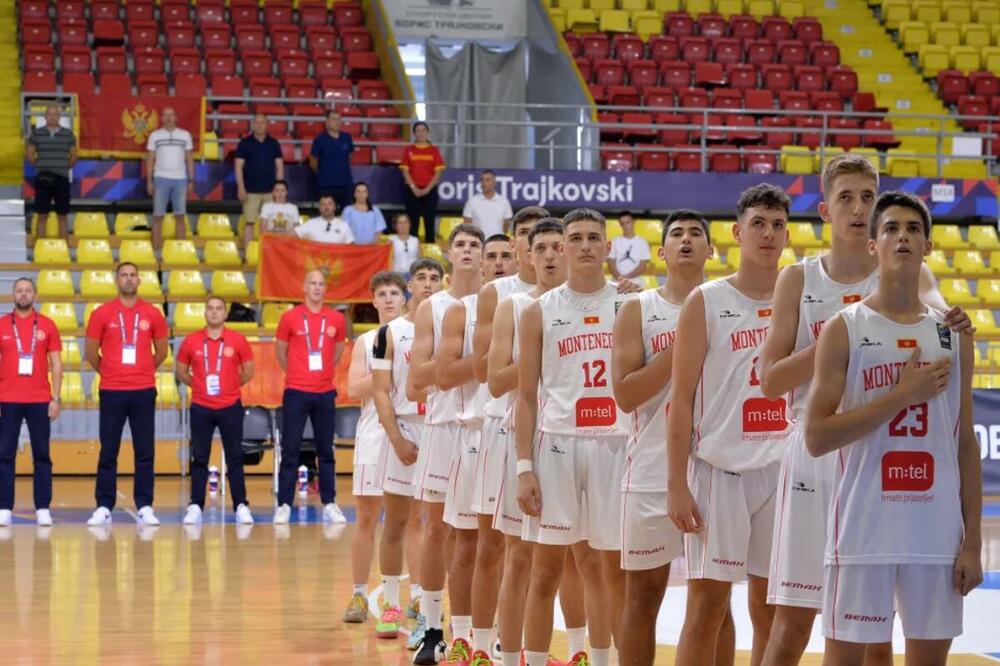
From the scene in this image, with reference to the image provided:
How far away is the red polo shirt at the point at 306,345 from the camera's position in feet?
43.6

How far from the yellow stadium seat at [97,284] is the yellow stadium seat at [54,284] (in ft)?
0.49

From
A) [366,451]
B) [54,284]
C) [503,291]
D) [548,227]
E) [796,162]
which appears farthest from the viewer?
[796,162]

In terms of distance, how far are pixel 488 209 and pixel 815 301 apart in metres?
13.8

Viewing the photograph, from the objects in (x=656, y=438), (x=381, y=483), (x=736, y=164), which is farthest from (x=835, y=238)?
(x=736, y=164)

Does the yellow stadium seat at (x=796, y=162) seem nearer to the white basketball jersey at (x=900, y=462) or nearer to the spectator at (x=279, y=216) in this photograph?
the spectator at (x=279, y=216)

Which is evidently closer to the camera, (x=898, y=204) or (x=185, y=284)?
(x=898, y=204)

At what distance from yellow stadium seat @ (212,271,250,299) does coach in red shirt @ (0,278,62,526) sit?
512 cm

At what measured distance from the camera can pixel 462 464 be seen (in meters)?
7.40

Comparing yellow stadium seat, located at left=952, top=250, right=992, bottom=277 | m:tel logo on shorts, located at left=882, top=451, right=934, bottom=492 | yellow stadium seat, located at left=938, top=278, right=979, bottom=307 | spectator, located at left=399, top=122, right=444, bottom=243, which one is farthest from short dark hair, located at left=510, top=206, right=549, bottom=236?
yellow stadium seat, located at left=952, top=250, right=992, bottom=277

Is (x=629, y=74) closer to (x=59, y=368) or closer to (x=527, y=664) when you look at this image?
(x=59, y=368)

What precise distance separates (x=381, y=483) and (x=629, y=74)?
16767 mm

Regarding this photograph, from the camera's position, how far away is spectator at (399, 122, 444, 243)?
754 inches

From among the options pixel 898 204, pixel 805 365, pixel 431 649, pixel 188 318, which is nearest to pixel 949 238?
pixel 188 318

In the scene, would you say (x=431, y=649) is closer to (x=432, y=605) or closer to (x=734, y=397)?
(x=432, y=605)
